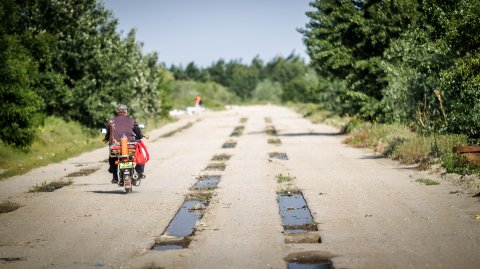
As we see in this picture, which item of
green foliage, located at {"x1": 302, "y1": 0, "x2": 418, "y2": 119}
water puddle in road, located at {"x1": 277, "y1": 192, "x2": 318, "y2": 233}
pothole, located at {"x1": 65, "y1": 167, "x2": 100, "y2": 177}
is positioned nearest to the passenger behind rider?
water puddle in road, located at {"x1": 277, "y1": 192, "x2": 318, "y2": 233}

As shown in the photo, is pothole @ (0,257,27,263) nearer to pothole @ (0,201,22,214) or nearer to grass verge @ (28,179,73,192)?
pothole @ (0,201,22,214)

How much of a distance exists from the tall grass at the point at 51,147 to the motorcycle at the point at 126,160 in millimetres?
5281

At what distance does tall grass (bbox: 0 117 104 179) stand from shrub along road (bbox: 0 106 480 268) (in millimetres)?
2679

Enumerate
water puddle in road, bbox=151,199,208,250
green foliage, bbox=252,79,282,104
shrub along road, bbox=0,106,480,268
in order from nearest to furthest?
1. shrub along road, bbox=0,106,480,268
2. water puddle in road, bbox=151,199,208,250
3. green foliage, bbox=252,79,282,104

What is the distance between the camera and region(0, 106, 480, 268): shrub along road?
753 cm

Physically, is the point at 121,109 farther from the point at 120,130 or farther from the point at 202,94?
the point at 202,94

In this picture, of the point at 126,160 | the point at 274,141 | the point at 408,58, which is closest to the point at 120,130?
the point at 126,160

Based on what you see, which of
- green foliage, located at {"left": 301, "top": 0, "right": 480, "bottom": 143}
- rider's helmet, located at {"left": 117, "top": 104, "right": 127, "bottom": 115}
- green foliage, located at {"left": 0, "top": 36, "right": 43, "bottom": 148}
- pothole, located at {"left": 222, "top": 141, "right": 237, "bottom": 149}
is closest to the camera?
rider's helmet, located at {"left": 117, "top": 104, "right": 127, "bottom": 115}

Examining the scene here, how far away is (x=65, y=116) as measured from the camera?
34.1 metres

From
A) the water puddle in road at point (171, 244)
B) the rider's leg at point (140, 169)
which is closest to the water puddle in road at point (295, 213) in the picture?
the water puddle in road at point (171, 244)

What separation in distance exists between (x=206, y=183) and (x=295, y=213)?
15.6ft

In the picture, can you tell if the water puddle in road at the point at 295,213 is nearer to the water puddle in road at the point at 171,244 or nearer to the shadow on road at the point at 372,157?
the water puddle in road at the point at 171,244

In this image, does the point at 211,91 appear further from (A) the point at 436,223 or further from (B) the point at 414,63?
(A) the point at 436,223

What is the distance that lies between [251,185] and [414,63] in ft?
33.1
